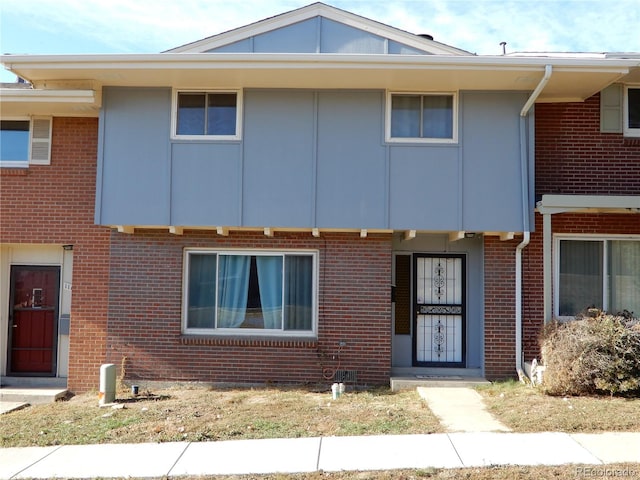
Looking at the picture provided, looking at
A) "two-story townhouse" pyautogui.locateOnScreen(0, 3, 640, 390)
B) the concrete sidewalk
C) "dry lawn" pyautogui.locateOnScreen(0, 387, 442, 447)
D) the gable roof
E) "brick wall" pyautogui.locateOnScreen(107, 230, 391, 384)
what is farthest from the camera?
the gable roof

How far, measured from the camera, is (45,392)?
32.4 feet

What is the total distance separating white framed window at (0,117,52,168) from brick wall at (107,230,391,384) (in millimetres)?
2220

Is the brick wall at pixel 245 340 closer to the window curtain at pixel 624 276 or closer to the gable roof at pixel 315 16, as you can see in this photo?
the gable roof at pixel 315 16

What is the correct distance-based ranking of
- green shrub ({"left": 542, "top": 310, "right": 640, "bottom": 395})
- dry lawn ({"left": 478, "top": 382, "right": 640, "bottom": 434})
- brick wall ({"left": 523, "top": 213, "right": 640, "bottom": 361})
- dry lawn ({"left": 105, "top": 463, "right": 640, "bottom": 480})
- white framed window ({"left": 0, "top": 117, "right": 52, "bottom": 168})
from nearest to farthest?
1. dry lawn ({"left": 105, "top": 463, "right": 640, "bottom": 480})
2. dry lawn ({"left": 478, "top": 382, "right": 640, "bottom": 434})
3. green shrub ({"left": 542, "top": 310, "right": 640, "bottom": 395})
4. brick wall ({"left": 523, "top": 213, "right": 640, "bottom": 361})
5. white framed window ({"left": 0, "top": 117, "right": 52, "bottom": 168})

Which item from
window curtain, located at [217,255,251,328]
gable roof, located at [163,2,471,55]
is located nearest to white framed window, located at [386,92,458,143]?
gable roof, located at [163,2,471,55]

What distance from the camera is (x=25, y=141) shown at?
35.0 feet

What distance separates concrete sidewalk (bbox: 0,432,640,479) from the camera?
5.87m

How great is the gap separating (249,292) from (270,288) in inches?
15.2

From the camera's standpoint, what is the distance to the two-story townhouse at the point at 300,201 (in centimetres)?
937

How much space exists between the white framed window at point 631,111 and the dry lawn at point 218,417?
6170 mm

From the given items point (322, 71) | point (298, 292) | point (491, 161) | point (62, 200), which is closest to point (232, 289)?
point (298, 292)

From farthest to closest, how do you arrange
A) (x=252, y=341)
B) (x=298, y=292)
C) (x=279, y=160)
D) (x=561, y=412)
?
(x=298, y=292) < (x=252, y=341) < (x=279, y=160) < (x=561, y=412)

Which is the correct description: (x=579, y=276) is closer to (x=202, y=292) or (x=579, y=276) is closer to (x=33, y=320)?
(x=202, y=292)

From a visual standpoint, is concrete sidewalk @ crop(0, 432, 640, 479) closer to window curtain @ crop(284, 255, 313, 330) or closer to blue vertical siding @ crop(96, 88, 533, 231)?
window curtain @ crop(284, 255, 313, 330)
